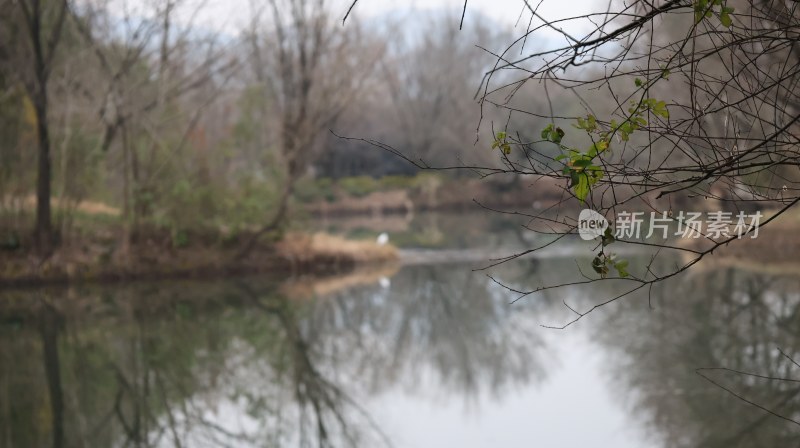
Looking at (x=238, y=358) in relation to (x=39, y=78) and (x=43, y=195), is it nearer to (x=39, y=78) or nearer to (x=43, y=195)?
(x=43, y=195)

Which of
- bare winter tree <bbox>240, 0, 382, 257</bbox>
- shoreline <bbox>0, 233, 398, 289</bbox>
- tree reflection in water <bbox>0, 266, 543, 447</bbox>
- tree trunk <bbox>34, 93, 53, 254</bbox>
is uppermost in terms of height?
bare winter tree <bbox>240, 0, 382, 257</bbox>

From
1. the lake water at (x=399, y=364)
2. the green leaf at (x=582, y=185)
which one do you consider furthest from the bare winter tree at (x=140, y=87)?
the green leaf at (x=582, y=185)

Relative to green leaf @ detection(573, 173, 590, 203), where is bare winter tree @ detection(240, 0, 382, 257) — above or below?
above

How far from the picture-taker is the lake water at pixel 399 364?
6.15 meters

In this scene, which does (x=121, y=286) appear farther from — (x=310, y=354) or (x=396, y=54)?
(x=396, y=54)

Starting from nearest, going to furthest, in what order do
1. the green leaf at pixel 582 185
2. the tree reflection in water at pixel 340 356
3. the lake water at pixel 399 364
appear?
1. the green leaf at pixel 582 185
2. the lake water at pixel 399 364
3. the tree reflection in water at pixel 340 356

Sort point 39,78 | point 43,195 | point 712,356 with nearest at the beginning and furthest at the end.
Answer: point 712,356 < point 39,78 < point 43,195

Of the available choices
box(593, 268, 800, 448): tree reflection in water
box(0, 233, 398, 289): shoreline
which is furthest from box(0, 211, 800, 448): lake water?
box(0, 233, 398, 289): shoreline

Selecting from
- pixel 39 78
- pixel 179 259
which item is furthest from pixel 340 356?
pixel 39 78

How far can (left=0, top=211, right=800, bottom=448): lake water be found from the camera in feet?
20.2

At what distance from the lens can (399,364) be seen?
8.49 metres

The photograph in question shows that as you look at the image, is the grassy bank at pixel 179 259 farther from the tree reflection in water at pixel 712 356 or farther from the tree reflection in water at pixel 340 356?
the tree reflection in water at pixel 712 356

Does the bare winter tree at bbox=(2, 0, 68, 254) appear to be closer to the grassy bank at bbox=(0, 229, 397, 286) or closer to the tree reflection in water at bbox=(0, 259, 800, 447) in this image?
the grassy bank at bbox=(0, 229, 397, 286)

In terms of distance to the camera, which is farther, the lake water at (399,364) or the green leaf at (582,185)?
the lake water at (399,364)
